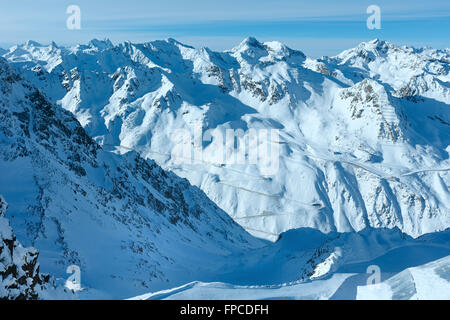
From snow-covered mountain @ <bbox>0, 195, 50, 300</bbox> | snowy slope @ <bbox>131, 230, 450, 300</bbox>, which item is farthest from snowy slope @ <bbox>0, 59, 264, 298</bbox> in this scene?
snowy slope @ <bbox>131, 230, 450, 300</bbox>


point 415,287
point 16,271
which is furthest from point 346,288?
point 16,271

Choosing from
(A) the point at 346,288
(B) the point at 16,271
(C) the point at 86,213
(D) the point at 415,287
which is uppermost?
(C) the point at 86,213

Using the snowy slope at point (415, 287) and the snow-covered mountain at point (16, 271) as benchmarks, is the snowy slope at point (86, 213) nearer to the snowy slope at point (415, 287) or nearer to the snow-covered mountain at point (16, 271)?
the snow-covered mountain at point (16, 271)

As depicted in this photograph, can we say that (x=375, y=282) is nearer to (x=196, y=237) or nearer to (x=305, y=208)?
(x=196, y=237)

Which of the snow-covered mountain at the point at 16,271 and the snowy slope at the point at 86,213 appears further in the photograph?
the snowy slope at the point at 86,213

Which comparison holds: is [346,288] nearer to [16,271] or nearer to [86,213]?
[16,271]

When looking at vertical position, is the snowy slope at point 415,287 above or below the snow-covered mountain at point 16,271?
below

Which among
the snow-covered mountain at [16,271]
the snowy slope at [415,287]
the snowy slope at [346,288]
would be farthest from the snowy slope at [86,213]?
the snowy slope at [415,287]
